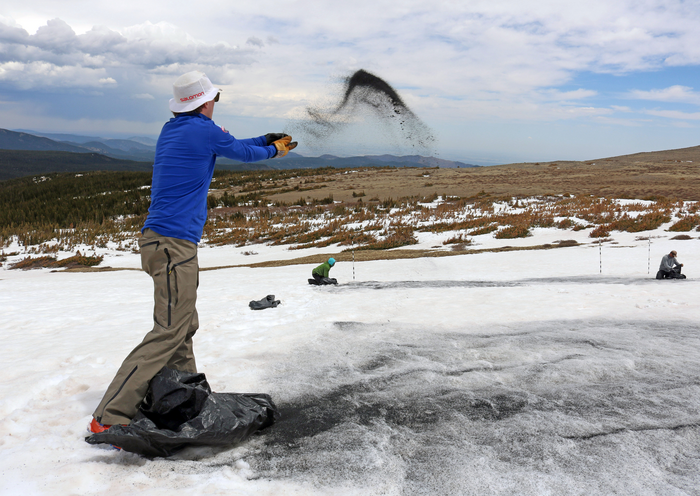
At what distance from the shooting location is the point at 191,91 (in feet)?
11.2

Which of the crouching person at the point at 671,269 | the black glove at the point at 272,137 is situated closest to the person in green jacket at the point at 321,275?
the black glove at the point at 272,137

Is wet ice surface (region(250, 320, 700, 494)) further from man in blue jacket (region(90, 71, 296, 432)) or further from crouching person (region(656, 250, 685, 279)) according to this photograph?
crouching person (region(656, 250, 685, 279))

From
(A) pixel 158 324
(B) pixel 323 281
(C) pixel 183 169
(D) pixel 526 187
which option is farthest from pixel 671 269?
(D) pixel 526 187

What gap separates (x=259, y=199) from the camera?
37062 mm

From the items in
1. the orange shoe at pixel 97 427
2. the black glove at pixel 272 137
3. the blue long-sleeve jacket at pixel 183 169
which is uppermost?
the black glove at pixel 272 137

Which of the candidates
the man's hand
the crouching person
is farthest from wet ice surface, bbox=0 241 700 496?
the man's hand

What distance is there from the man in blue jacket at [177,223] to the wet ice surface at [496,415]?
3.44ft

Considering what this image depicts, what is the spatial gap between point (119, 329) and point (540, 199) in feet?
95.6

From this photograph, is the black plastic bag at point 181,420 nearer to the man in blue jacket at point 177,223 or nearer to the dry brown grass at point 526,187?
the man in blue jacket at point 177,223

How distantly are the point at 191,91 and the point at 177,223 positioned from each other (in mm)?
1072

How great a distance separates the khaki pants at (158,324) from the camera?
3.06 m

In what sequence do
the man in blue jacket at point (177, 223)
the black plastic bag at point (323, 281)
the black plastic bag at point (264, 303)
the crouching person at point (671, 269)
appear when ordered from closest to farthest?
1. the man in blue jacket at point (177, 223)
2. the black plastic bag at point (264, 303)
3. the crouching person at point (671, 269)
4. the black plastic bag at point (323, 281)

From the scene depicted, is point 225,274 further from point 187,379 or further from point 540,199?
point 540,199

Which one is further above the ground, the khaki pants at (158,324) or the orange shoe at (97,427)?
the khaki pants at (158,324)
